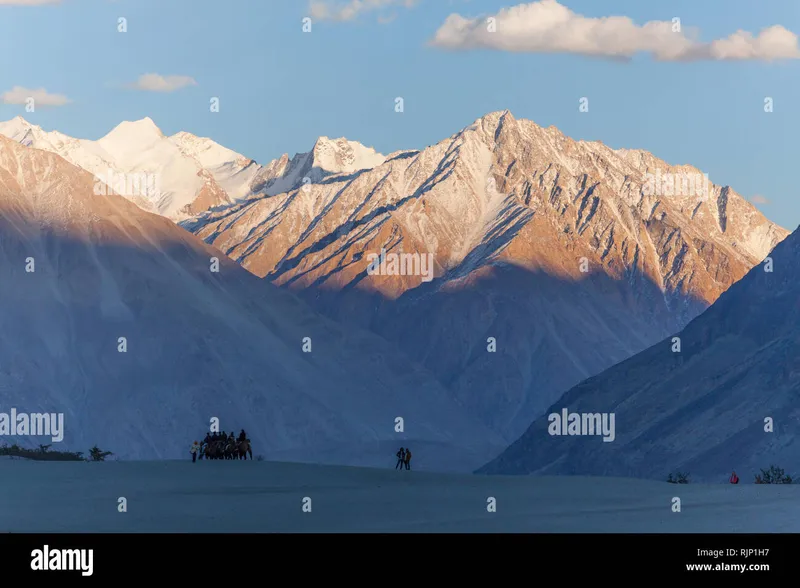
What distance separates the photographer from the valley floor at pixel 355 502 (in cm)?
4219

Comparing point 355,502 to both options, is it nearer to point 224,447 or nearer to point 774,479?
point 224,447

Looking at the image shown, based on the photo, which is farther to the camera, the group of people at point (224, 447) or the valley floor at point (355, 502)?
the group of people at point (224, 447)

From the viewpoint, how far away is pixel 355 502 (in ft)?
166

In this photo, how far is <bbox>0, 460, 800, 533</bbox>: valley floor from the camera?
42.2 m

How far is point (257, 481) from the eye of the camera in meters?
59.5
